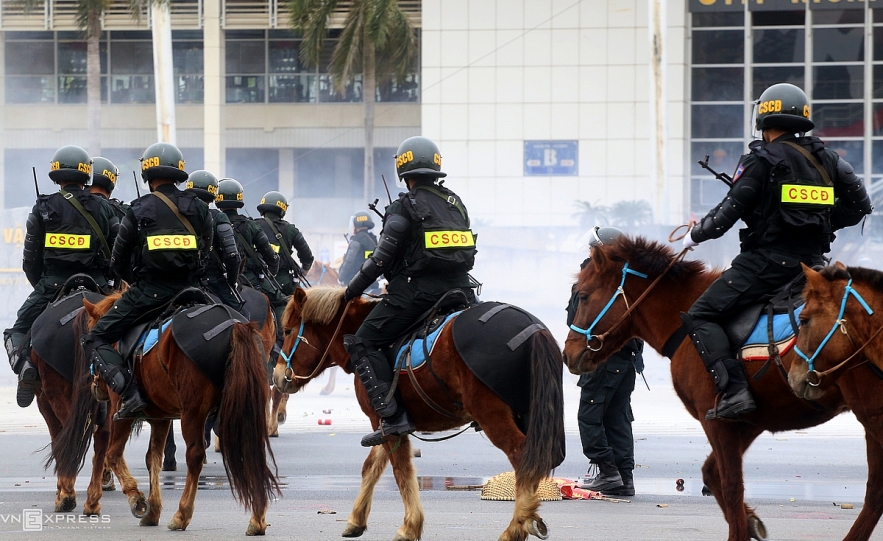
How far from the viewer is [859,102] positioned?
4147 centimetres

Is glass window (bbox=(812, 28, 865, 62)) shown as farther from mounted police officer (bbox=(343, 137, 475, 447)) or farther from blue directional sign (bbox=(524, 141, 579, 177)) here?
mounted police officer (bbox=(343, 137, 475, 447))

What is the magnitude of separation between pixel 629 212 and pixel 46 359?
2867 cm

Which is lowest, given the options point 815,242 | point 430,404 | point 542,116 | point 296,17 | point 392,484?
point 392,484

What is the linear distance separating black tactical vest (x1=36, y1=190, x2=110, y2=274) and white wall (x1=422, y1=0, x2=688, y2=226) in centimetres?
3052

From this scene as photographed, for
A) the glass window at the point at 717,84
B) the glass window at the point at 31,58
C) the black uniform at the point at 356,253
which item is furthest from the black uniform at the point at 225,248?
the glass window at the point at 31,58

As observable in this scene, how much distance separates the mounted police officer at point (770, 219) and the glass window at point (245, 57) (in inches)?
1753

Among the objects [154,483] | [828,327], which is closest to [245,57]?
[154,483]

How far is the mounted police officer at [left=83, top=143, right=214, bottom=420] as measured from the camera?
8906 millimetres

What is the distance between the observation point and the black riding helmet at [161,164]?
918cm

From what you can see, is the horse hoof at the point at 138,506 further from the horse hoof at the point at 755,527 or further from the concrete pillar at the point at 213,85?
the concrete pillar at the point at 213,85

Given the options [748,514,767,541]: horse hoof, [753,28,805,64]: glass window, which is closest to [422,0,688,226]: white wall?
[753,28,805,64]: glass window

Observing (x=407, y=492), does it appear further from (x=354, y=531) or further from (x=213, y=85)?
(x=213, y=85)

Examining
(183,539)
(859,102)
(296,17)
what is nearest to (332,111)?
(296,17)

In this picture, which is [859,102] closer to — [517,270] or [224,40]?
[517,270]
